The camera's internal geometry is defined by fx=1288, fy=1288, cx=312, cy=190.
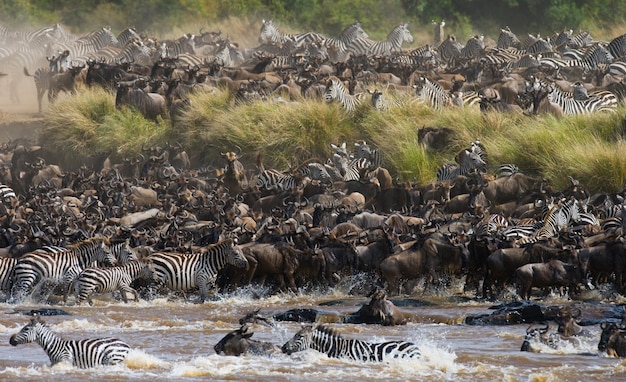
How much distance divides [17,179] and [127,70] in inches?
256

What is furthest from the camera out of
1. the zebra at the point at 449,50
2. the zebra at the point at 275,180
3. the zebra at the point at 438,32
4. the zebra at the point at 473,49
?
the zebra at the point at 438,32

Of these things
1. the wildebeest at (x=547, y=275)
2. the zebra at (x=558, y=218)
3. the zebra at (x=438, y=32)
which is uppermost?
the zebra at (x=438, y=32)

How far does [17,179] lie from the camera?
24219mm

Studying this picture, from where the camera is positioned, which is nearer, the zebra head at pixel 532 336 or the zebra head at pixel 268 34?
the zebra head at pixel 532 336

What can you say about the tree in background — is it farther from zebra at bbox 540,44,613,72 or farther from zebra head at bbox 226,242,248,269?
zebra head at bbox 226,242,248,269

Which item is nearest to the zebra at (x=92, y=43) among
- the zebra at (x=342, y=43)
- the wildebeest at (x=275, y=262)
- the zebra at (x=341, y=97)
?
the zebra at (x=342, y=43)

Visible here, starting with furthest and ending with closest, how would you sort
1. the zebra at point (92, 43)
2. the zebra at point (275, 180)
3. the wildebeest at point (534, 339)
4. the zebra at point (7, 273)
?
1. the zebra at point (92, 43)
2. the zebra at point (275, 180)
3. the zebra at point (7, 273)
4. the wildebeest at point (534, 339)

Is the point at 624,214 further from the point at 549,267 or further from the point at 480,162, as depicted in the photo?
the point at 480,162

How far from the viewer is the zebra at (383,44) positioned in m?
39.5

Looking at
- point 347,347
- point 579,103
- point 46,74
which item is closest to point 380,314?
point 347,347

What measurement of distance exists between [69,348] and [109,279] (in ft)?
13.4

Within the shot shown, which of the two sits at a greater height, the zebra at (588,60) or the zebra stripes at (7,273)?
the zebra at (588,60)

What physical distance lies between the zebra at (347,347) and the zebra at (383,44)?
28.0m

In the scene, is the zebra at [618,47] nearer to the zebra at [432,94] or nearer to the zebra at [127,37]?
the zebra at [432,94]
